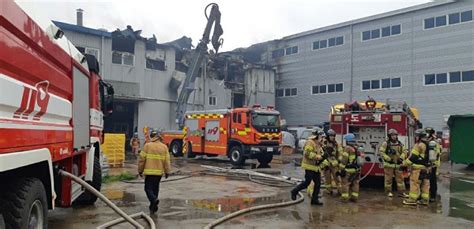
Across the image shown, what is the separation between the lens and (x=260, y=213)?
7.60 m

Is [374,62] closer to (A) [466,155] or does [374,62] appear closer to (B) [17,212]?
(A) [466,155]

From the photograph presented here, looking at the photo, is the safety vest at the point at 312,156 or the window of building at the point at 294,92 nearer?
the safety vest at the point at 312,156

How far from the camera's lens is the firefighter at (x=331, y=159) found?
9516 millimetres

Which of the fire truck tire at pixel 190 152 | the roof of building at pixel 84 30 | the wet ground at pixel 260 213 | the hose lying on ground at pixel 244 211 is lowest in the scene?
the wet ground at pixel 260 213

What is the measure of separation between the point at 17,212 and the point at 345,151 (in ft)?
23.0

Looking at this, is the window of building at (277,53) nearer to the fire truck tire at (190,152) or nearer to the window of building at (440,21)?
the window of building at (440,21)

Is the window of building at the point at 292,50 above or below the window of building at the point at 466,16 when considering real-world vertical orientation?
below

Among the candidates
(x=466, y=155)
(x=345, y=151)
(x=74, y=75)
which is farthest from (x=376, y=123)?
(x=466, y=155)

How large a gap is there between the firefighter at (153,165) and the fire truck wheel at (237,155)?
9.91 meters

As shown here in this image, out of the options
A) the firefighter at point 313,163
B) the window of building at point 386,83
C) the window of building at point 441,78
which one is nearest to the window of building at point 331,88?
the window of building at point 386,83

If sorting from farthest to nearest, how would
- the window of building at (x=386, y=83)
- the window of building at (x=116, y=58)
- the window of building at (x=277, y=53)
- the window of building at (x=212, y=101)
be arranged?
the window of building at (x=277, y=53)
the window of building at (x=212, y=101)
the window of building at (x=386, y=83)
the window of building at (x=116, y=58)

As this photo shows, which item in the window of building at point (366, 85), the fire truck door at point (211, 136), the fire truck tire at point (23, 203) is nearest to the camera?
the fire truck tire at point (23, 203)

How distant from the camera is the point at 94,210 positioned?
7.60 metres

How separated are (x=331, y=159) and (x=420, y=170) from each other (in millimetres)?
1809
